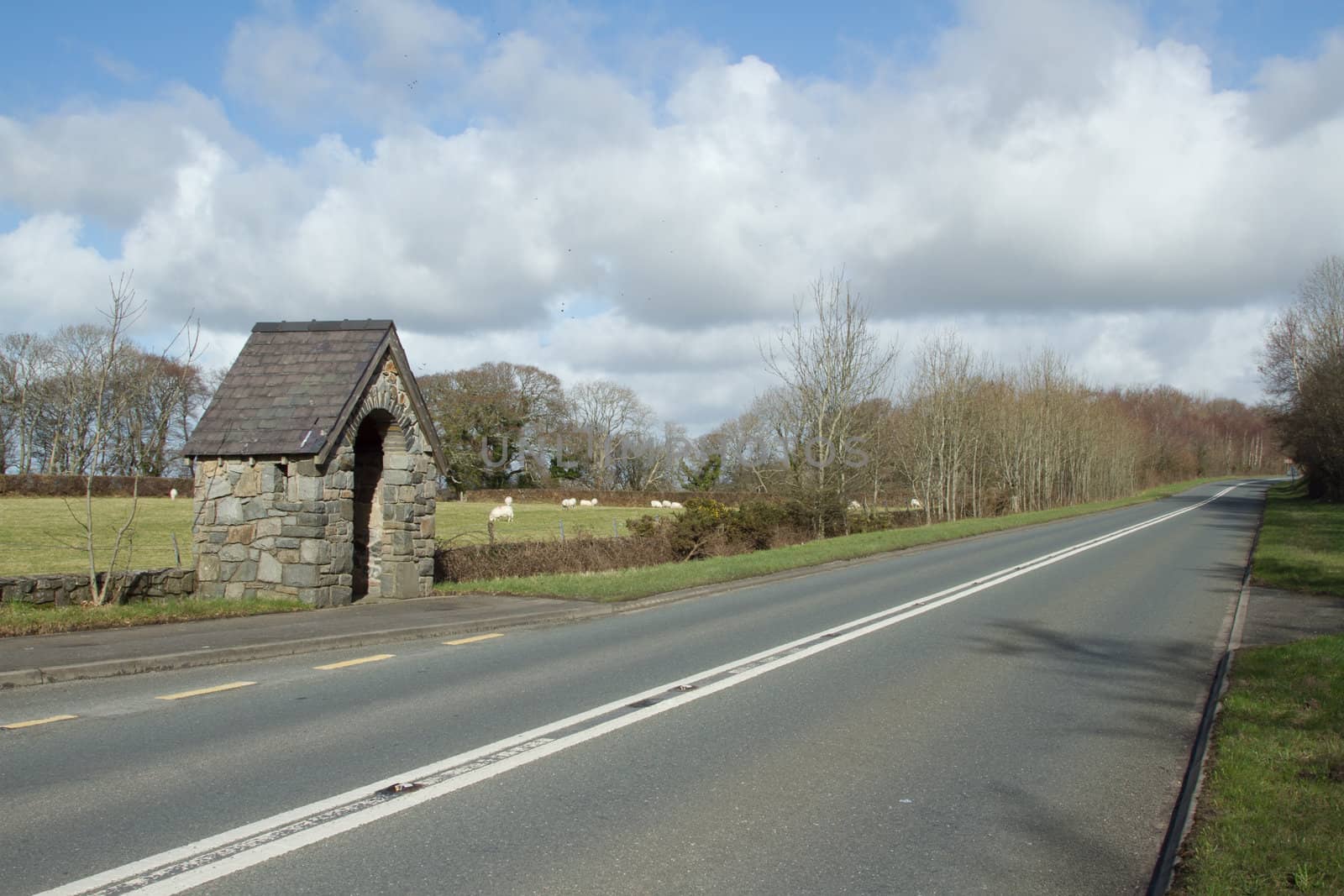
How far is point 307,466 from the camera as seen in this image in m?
13.9

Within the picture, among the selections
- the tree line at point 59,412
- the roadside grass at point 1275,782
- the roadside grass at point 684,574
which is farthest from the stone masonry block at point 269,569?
the tree line at point 59,412

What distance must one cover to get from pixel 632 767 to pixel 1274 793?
12.1ft

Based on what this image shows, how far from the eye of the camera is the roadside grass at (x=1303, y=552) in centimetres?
1667

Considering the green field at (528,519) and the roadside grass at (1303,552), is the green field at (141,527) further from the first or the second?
the roadside grass at (1303,552)

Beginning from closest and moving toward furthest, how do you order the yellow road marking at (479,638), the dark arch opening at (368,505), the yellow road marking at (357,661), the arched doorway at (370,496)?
1. the yellow road marking at (357,661)
2. the yellow road marking at (479,638)
3. the arched doorway at (370,496)
4. the dark arch opening at (368,505)

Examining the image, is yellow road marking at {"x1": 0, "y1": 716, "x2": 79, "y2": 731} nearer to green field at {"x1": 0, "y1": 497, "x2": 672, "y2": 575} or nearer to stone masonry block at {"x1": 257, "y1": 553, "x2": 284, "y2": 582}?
stone masonry block at {"x1": 257, "y1": 553, "x2": 284, "y2": 582}

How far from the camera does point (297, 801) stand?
5277mm

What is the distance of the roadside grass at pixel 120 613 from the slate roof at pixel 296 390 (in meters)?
2.14

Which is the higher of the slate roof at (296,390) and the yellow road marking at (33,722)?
the slate roof at (296,390)

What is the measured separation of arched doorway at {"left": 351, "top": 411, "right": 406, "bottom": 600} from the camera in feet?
52.4

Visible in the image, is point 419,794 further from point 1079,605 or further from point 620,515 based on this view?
point 620,515

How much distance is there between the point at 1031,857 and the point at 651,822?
190 centimetres

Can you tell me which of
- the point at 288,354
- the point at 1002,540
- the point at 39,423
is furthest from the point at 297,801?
the point at 39,423

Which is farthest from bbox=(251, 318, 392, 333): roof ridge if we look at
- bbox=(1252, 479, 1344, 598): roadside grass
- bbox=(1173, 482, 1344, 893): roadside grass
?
bbox=(1252, 479, 1344, 598): roadside grass
